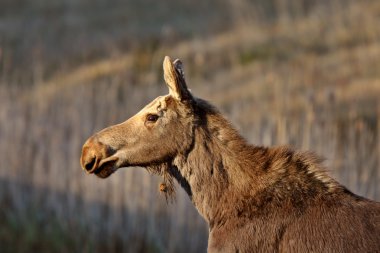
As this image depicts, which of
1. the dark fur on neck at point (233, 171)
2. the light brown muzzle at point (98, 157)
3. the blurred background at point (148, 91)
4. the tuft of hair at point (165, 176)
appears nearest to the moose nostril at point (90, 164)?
the light brown muzzle at point (98, 157)

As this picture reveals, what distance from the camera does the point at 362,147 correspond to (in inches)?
451

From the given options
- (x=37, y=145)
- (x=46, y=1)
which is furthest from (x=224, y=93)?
(x=46, y=1)

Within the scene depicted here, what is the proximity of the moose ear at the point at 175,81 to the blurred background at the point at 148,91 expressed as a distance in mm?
1644

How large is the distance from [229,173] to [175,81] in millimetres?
706

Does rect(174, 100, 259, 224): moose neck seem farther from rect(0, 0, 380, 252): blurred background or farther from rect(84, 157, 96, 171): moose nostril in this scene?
rect(0, 0, 380, 252): blurred background

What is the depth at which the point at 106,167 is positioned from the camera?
6.20 metres

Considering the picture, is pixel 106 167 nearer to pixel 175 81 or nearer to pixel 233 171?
pixel 175 81

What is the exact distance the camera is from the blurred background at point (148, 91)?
11688mm

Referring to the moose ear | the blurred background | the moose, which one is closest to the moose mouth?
the moose

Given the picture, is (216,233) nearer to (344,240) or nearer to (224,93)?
(344,240)

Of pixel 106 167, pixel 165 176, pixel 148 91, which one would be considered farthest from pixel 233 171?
pixel 148 91

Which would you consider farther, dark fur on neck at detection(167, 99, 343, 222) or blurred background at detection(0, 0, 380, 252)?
blurred background at detection(0, 0, 380, 252)

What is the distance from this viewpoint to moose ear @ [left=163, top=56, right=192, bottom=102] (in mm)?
6109

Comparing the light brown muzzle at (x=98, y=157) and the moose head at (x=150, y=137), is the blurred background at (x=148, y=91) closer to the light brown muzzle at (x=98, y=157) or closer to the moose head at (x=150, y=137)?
the moose head at (x=150, y=137)
